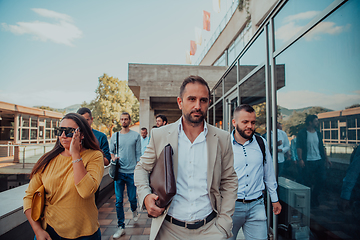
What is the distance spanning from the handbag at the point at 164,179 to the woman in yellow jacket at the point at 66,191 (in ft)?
2.38

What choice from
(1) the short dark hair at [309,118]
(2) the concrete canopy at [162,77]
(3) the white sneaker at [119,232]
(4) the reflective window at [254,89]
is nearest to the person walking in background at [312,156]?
(1) the short dark hair at [309,118]

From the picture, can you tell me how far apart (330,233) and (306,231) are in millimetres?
437

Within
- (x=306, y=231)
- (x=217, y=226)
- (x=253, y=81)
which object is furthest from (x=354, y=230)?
(x=253, y=81)

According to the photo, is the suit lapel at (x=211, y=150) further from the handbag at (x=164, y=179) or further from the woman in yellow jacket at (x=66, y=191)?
the woman in yellow jacket at (x=66, y=191)

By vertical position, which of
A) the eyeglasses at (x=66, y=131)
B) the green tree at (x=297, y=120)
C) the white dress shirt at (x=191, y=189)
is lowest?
the white dress shirt at (x=191, y=189)

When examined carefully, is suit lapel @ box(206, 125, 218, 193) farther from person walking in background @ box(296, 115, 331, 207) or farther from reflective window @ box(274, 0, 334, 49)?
reflective window @ box(274, 0, 334, 49)

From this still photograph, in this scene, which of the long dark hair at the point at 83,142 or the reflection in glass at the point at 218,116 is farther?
the reflection in glass at the point at 218,116

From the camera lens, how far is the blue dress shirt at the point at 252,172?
2.31m

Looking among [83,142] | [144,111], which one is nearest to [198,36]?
[144,111]

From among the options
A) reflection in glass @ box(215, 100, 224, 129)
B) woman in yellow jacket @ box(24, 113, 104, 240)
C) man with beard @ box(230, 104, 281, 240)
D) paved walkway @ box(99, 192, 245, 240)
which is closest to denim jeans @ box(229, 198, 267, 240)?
man with beard @ box(230, 104, 281, 240)

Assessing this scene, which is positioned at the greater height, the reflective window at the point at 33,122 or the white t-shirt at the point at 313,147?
the reflective window at the point at 33,122

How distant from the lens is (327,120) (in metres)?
1.94

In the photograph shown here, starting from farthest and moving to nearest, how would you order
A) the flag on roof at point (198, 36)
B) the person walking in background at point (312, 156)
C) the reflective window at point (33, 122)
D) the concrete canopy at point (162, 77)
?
the flag on roof at point (198, 36) → the reflective window at point (33, 122) → the concrete canopy at point (162, 77) → the person walking in background at point (312, 156)

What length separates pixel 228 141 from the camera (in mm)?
1673
